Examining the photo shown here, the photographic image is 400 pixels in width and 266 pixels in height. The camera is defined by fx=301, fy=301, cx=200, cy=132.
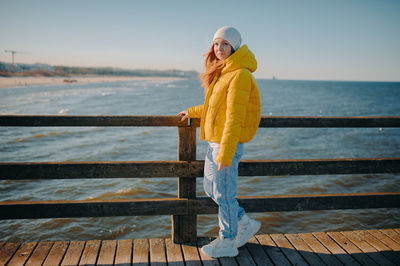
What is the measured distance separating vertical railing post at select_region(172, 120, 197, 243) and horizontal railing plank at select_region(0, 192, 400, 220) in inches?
3.3

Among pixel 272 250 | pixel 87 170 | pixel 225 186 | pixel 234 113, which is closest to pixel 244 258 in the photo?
pixel 272 250

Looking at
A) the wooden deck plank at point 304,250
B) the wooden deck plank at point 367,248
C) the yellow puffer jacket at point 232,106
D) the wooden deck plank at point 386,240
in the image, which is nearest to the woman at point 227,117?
the yellow puffer jacket at point 232,106

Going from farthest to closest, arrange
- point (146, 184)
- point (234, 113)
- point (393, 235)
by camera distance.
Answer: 1. point (146, 184)
2. point (393, 235)
3. point (234, 113)

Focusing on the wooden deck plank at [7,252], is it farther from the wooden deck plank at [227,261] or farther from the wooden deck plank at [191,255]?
the wooden deck plank at [227,261]

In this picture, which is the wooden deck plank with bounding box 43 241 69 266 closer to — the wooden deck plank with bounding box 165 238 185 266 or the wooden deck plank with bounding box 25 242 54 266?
the wooden deck plank with bounding box 25 242 54 266

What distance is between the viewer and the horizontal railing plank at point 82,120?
2566 mm

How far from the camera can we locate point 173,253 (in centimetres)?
269

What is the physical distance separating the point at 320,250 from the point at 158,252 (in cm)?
149

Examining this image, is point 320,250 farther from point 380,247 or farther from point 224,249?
point 224,249

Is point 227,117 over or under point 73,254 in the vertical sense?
over

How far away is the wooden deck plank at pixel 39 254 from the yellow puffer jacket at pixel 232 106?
1.73m

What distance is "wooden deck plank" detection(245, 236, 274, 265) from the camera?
260cm

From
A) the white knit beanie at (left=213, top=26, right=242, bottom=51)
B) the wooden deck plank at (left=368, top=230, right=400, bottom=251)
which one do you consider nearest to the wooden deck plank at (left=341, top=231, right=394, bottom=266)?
the wooden deck plank at (left=368, top=230, right=400, bottom=251)

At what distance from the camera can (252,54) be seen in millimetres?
2393
